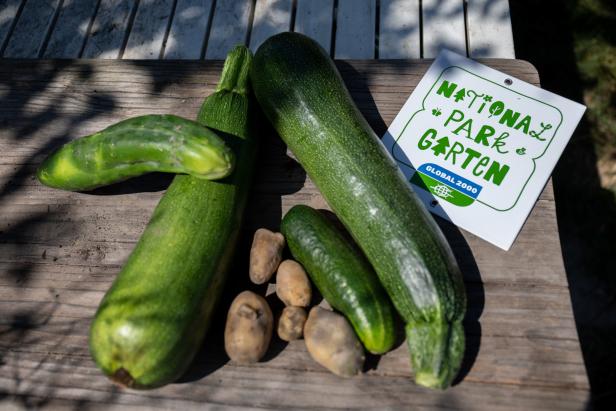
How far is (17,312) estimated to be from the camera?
6.40 ft

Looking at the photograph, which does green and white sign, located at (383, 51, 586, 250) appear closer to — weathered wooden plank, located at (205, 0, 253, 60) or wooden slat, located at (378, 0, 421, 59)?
wooden slat, located at (378, 0, 421, 59)

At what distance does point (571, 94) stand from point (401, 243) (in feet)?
7.90

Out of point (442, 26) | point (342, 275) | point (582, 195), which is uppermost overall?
point (442, 26)

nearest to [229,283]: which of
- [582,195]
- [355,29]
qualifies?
[355,29]

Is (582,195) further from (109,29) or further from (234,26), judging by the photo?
(109,29)

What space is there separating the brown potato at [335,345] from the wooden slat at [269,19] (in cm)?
179

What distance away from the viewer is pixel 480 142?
7.06 feet

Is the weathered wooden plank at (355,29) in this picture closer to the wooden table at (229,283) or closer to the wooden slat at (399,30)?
the wooden slat at (399,30)

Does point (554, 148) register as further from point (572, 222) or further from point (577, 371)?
point (572, 222)

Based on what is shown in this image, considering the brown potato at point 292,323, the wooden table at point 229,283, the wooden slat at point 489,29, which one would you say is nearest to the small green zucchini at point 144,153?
the wooden table at point 229,283

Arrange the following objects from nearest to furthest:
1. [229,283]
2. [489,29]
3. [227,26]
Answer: [229,283] → [489,29] → [227,26]

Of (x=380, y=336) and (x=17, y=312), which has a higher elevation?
(x=380, y=336)

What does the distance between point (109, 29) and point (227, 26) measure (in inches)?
26.6

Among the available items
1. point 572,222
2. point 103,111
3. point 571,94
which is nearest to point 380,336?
point 103,111
